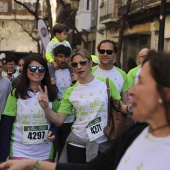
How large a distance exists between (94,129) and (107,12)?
2328 cm

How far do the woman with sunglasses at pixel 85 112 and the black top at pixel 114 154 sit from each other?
1.69 metres

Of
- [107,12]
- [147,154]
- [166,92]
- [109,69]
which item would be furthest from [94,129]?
[107,12]

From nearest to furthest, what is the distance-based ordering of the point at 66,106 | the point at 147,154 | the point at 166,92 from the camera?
the point at 166,92 → the point at 147,154 → the point at 66,106

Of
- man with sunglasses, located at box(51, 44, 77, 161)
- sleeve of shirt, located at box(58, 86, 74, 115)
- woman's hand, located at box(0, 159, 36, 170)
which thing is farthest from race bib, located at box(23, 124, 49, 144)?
woman's hand, located at box(0, 159, 36, 170)

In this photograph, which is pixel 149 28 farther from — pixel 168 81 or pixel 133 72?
pixel 168 81

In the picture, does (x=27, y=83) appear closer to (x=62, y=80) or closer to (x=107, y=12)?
(x=62, y=80)

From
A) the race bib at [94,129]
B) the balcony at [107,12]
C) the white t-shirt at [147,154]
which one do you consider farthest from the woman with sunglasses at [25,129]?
the balcony at [107,12]

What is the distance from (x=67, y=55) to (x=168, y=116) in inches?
168

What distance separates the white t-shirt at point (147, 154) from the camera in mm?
2012

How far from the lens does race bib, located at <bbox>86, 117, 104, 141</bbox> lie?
447 cm

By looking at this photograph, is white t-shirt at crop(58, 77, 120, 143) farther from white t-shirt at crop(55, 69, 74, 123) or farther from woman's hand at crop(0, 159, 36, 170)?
woman's hand at crop(0, 159, 36, 170)

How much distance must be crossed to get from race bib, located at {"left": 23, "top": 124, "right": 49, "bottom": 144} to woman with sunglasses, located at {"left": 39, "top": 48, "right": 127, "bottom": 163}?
16 cm

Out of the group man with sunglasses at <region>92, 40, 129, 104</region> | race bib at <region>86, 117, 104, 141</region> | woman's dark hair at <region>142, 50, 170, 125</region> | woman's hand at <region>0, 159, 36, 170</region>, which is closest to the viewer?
woman's dark hair at <region>142, 50, 170, 125</region>

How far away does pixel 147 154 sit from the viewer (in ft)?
6.75
